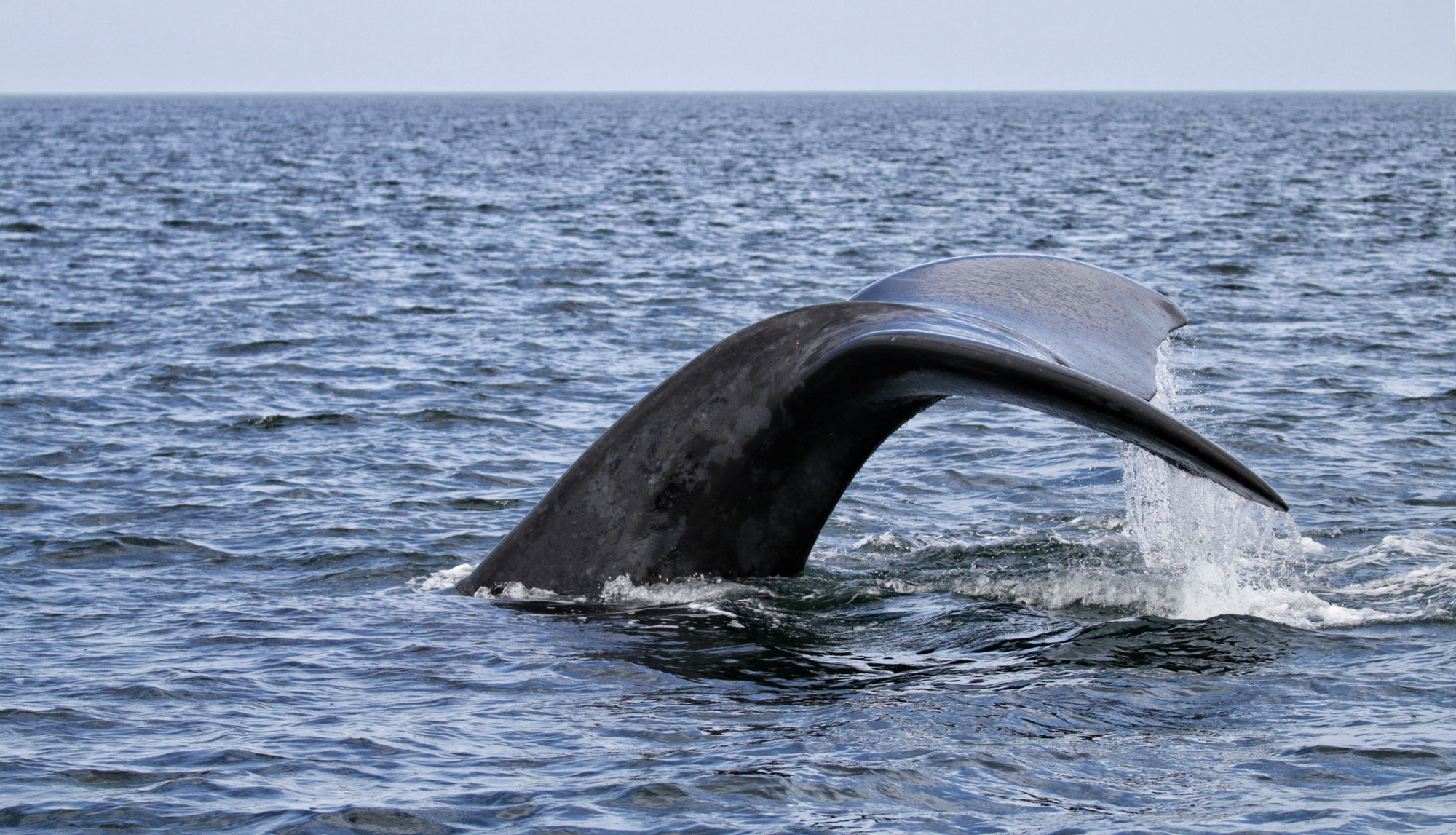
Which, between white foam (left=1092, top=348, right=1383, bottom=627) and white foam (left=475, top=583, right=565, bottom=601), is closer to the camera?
white foam (left=475, top=583, right=565, bottom=601)

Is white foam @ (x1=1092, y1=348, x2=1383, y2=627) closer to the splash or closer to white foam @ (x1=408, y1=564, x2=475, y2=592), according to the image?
the splash

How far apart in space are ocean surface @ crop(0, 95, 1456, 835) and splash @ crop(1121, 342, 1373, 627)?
33mm

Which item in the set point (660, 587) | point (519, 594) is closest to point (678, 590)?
point (660, 587)

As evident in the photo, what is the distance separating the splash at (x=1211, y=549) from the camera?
746 cm

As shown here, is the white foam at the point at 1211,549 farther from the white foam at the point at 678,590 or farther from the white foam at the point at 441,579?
the white foam at the point at 441,579

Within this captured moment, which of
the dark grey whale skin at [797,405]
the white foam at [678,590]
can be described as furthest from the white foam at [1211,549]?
the white foam at [678,590]

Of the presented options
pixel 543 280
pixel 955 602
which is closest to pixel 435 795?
pixel 955 602

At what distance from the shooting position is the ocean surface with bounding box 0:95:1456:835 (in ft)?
18.2

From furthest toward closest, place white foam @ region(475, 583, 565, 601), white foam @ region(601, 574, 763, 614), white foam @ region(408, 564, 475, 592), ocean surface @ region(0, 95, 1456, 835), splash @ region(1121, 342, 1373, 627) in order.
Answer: white foam @ region(408, 564, 475, 592), splash @ region(1121, 342, 1373, 627), white foam @ region(475, 583, 565, 601), white foam @ region(601, 574, 763, 614), ocean surface @ region(0, 95, 1456, 835)

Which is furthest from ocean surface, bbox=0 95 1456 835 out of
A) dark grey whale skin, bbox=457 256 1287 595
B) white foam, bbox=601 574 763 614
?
dark grey whale skin, bbox=457 256 1287 595

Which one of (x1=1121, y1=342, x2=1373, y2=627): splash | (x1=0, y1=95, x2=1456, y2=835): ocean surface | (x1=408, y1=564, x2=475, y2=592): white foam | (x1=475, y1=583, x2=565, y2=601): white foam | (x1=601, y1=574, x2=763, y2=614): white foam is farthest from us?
(x1=408, y1=564, x2=475, y2=592): white foam

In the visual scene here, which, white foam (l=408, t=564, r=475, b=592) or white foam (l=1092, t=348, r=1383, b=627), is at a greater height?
white foam (l=1092, t=348, r=1383, b=627)

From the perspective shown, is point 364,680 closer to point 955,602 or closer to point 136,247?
point 955,602

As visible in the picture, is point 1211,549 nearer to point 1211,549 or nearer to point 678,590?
point 1211,549
